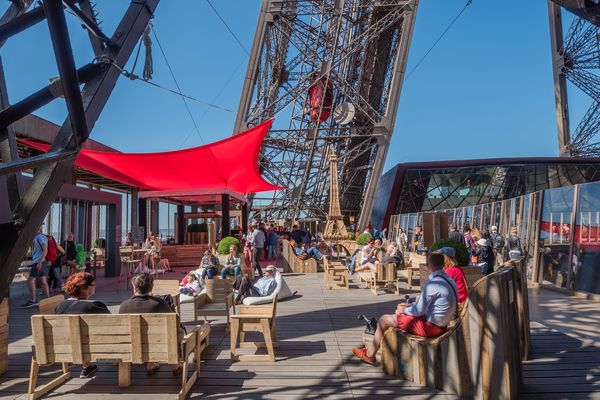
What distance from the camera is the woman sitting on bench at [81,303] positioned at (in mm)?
4543

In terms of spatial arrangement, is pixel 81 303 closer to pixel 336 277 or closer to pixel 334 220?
pixel 336 277

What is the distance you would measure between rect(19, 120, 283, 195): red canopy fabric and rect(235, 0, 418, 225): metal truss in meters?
10.2

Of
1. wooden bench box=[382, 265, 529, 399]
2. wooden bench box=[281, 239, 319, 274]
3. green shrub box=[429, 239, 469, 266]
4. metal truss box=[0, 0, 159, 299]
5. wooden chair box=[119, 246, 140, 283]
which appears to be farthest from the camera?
wooden bench box=[281, 239, 319, 274]

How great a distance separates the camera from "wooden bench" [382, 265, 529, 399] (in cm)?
358

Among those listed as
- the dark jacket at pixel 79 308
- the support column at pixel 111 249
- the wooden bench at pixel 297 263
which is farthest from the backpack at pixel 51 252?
the wooden bench at pixel 297 263

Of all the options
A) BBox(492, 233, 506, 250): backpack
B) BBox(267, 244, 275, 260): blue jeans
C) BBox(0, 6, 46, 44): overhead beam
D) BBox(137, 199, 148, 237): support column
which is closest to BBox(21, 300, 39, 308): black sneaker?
BBox(0, 6, 46, 44): overhead beam

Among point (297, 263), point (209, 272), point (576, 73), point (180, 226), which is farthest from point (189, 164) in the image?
point (576, 73)

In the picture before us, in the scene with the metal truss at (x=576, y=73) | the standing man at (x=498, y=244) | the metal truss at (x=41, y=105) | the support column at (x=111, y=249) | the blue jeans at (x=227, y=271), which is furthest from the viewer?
Answer: the metal truss at (x=576, y=73)

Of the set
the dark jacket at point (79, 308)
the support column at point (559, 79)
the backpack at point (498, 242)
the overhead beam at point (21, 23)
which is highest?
the support column at point (559, 79)

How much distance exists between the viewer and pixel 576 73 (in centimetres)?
3794

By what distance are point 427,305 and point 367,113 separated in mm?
23890

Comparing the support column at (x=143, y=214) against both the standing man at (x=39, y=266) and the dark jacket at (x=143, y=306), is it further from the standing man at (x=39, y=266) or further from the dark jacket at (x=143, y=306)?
the dark jacket at (x=143, y=306)

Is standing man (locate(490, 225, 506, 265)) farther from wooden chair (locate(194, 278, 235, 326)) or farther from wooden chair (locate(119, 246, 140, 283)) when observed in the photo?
wooden chair (locate(119, 246, 140, 283))

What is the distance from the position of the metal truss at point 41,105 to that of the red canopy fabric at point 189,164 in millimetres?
7740
